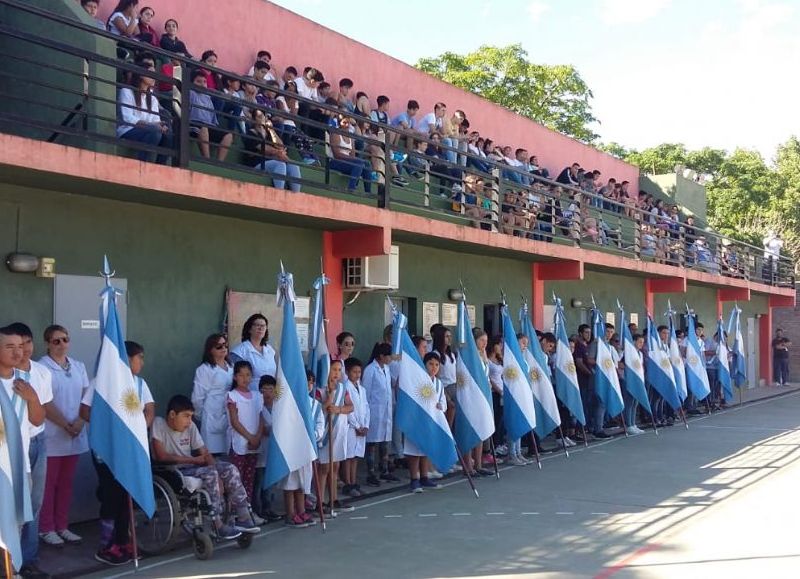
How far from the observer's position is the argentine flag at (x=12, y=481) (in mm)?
5527

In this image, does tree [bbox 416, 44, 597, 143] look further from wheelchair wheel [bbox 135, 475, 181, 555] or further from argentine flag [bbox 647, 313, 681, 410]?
wheelchair wheel [bbox 135, 475, 181, 555]

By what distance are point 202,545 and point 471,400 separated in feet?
14.3

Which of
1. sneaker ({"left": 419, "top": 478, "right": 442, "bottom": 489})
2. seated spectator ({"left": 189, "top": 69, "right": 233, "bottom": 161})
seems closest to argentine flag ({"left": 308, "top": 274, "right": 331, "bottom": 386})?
seated spectator ({"left": 189, "top": 69, "right": 233, "bottom": 161})

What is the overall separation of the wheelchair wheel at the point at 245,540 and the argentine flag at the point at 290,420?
0.71 metres

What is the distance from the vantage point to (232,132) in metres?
8.71

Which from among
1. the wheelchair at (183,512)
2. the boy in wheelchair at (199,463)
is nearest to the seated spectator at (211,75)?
the boy in wheelchair at (199,463)

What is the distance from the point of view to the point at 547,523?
8.13m

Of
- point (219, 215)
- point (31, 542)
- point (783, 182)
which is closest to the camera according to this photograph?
point (31, 542)

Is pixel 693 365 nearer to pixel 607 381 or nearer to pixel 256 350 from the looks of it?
pixel 607 381

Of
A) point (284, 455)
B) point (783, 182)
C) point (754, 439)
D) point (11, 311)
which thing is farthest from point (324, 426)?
point (783, 182)

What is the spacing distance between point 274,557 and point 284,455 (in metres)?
1.09

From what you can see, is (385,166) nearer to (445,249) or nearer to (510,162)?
(445,249)

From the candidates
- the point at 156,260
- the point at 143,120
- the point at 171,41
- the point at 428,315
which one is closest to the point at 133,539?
the point at 156,260

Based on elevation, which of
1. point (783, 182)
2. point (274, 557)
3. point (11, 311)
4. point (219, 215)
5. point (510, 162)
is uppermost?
point (783, 182)
